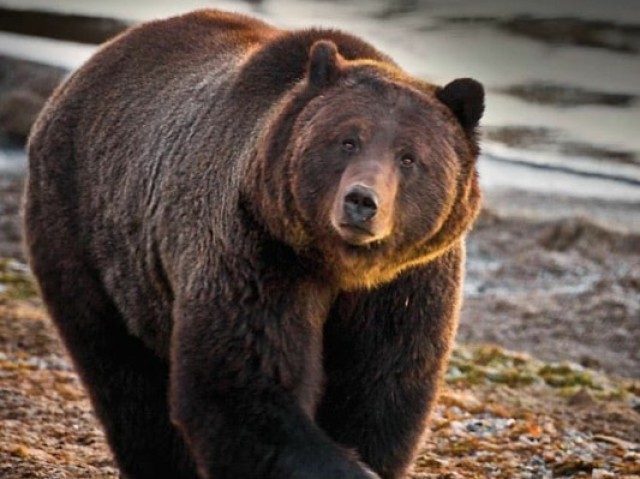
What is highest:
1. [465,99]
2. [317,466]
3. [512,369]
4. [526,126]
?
[465,99]

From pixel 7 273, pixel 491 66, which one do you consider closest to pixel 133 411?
pixel 7 273

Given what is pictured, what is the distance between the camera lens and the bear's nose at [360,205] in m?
4.51

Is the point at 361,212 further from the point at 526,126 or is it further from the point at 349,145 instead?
the point at 526,126

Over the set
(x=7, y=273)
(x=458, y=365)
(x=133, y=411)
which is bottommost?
(x=7, y=273)

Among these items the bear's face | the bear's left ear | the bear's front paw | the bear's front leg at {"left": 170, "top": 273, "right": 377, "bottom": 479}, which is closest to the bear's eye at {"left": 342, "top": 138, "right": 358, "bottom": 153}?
the bear's face

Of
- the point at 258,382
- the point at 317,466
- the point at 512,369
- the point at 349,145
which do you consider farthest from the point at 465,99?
the point at 512,369

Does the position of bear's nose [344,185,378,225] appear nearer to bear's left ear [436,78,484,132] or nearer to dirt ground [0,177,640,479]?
bear's left ear [436,78,484,132]

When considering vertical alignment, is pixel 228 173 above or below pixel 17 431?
above

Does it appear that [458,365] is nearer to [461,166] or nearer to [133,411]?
[133,411]

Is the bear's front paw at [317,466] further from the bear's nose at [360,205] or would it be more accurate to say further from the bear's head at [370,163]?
the bear's nose at [360,205]

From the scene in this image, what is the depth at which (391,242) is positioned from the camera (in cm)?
486

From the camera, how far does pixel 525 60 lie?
1656 cm

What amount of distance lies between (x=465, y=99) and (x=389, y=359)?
38.4 inches

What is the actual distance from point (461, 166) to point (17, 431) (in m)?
3.00
